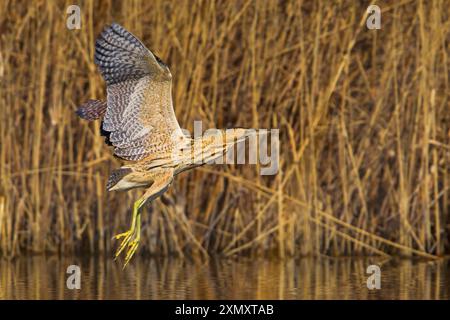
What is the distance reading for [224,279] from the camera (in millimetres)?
6984

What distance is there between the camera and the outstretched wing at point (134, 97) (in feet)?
18.5

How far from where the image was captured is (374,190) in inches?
308

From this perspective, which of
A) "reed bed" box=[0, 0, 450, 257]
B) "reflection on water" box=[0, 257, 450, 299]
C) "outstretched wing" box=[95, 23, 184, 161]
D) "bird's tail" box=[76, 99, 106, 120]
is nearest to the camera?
"outstretched wing" box=[95, 23, 184, 161]

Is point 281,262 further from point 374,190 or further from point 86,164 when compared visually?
point 86,164

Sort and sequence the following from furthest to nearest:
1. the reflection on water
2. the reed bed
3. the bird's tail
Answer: the reed bed, the reflection on water, the bird's tail

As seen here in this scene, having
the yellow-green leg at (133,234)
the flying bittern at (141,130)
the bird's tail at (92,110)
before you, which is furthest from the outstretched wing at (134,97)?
the yellow-green leg at (133,234)

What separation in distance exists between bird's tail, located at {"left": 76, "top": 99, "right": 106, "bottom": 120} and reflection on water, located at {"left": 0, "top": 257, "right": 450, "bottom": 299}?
1.01 m

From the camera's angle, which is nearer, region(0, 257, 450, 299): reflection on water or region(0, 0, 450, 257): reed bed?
region(0, 257, 450, 299): reflection on water

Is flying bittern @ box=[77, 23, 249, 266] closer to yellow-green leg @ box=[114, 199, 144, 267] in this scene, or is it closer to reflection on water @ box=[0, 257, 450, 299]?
yellow-green leg @ box=[114, 199, 144, 267]

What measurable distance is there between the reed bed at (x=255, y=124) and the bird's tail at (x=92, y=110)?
52.2 inches

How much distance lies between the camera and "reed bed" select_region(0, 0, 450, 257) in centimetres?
766

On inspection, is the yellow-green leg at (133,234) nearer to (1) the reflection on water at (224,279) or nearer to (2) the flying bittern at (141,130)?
(2) the flying bittern at (141,130)

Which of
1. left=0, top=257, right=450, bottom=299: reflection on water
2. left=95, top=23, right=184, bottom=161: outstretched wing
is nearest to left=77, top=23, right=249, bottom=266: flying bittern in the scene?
left=95, top=23, right=184, bottom=161: outstretched wing

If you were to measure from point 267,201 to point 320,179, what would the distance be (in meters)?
0.39
